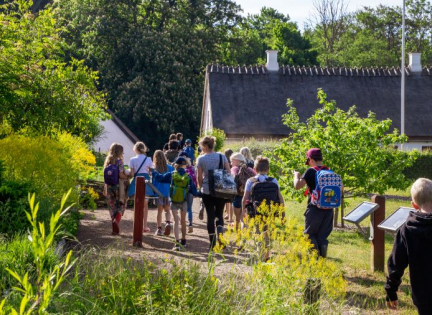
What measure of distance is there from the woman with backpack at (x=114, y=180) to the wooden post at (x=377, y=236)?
4.63 metres

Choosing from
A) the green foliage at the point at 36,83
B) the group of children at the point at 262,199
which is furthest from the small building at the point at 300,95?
the green foliage at the point at 36,83

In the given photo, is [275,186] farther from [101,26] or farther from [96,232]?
[101,26]

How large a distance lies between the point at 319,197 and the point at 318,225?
0.40 m

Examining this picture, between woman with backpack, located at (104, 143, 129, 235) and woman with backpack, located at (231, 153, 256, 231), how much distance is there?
1.96 m

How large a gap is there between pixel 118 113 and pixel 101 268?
124 ft

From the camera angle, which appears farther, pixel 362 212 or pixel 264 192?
pixel 264 192

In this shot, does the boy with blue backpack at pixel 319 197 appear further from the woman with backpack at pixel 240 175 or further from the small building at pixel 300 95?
the small building at pixel 300 95

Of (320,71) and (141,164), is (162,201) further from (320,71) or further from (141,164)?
(320,71)

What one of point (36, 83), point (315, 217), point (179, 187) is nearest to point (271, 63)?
point (36, 83)

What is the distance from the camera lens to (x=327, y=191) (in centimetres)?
845

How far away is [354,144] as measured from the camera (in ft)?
44.3

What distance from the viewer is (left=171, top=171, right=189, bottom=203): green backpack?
10.9 m

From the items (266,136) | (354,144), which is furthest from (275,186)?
(266,136)

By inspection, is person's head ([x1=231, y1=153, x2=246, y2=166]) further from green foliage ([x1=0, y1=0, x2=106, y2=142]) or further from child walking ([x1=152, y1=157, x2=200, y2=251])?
green foliage ([x1=0, y1=0, x2=106, y2=142])
